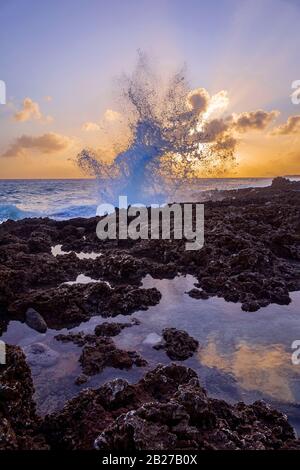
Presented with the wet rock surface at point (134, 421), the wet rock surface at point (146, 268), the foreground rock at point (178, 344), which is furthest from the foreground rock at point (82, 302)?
the wet rock surface at point (134, 421)

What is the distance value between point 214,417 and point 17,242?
288 inches

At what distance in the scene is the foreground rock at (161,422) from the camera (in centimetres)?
221

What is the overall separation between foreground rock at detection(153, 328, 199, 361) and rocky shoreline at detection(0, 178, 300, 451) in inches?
0.5

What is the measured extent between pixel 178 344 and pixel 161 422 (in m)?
1.58

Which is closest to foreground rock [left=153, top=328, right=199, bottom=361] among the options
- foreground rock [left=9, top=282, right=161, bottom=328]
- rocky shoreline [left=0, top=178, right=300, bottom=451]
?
rocky shoreline [left=0, top=178, right=300, bottom=451]

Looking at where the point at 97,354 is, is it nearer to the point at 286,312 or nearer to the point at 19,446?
the point at 19,446

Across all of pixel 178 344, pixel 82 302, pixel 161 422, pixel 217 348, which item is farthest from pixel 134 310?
pixel 161 422

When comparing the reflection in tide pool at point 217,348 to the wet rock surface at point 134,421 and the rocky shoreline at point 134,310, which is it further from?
the wet rock surface at point 134,421

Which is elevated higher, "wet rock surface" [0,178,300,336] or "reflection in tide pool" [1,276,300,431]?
"wet rock surface" [0,178,300,336]

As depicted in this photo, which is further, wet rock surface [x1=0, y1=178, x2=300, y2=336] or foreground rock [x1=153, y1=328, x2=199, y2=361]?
wet rock surface [x1=0, y1=178, x2=300, y2=336]

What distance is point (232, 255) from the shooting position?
654cm

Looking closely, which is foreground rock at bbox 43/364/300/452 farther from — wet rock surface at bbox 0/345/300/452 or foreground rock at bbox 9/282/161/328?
foreground rock at bbox 9/282/161/328

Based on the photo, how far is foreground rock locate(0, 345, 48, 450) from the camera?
92.0 inches

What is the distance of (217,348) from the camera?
3.91 metres
